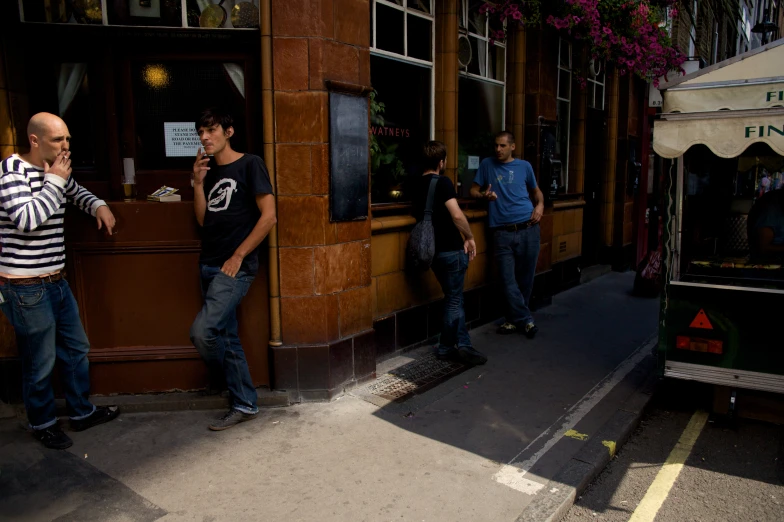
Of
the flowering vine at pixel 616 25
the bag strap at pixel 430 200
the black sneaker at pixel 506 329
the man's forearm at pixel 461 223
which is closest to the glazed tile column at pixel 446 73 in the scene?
the flowering vine at pixel 616 25

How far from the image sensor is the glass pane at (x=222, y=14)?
453 cm

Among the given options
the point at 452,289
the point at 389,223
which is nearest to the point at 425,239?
the point at 389,223

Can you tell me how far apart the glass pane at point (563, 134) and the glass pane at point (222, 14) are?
590 centimetres

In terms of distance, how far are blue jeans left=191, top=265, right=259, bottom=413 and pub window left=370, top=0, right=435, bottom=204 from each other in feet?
6.87

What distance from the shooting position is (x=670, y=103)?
175 inches

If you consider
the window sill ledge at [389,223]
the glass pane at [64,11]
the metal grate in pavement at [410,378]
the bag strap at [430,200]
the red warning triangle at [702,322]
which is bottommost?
the metal grate in pavement at [410,378]

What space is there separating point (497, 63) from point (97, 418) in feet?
19.5

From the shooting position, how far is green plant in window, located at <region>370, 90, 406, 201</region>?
5.80 m

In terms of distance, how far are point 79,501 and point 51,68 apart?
3.09 meters

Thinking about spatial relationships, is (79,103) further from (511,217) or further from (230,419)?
(511,217)

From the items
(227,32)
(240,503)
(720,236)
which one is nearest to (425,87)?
(227,32)

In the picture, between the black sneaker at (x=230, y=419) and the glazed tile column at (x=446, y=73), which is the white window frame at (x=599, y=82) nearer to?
the glazed tile column at (x=446, y=73)

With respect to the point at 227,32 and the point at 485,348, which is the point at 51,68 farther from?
the point at 485,348

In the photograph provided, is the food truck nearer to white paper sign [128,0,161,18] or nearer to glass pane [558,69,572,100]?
white paper sign [128,0,161,18]
